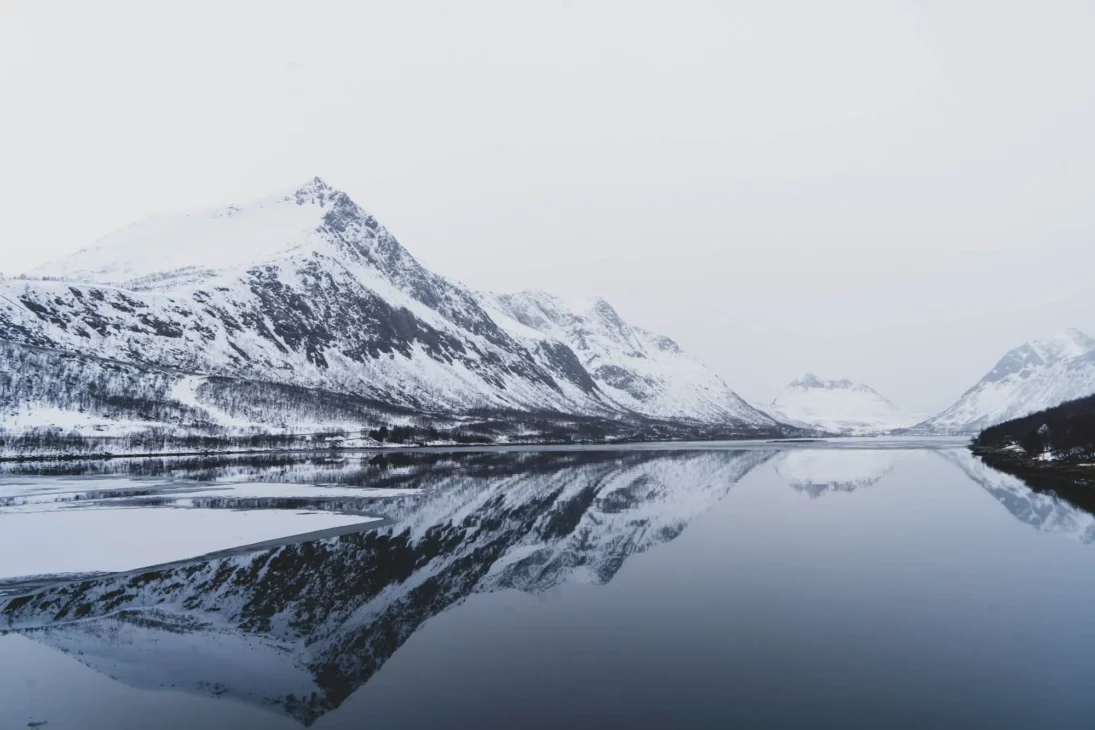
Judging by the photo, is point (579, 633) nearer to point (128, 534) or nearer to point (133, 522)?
point (128, 534)

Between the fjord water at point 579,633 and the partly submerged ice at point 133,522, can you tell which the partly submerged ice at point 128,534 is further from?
the fjord water at point 579,633

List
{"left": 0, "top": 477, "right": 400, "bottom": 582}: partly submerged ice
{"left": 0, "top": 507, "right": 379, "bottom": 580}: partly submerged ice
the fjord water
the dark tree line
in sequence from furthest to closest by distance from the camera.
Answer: the dark tree line
{"left": 0, "top": 477, "right": 400, "bottom": 582}: partly submerged ice
{"left": 0, "top": 507, "right": 379, "bottom": 580}: partly submerged ice
the fjord water

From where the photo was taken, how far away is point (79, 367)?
177m

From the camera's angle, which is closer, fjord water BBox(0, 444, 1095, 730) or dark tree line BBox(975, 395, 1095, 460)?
fjord water BBox(0, 444, 1095, 730)

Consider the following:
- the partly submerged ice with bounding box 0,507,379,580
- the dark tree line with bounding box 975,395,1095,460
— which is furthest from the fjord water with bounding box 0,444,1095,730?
the dark tree line with bounding box 975,395,1095,460

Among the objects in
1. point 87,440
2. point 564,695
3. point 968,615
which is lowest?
point 87,440

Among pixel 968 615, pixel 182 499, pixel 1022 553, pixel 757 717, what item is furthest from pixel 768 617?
pixel 182 499

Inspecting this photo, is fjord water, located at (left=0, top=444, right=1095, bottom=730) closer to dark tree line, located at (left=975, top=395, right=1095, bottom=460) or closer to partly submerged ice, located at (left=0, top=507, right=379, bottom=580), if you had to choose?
partly submerged ice, located at (left=0, top=507, right=379, bottom=580)

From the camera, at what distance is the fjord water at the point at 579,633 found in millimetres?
17938

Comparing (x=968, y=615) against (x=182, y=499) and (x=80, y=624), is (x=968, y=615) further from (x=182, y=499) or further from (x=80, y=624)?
(x=182, y=499)

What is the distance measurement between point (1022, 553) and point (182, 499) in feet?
193

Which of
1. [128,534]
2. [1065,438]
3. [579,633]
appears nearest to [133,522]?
[128,534]

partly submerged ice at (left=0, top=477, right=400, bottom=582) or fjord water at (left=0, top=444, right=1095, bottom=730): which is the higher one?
fjord water at (left=0, top=444, right=1095, bottom=730)

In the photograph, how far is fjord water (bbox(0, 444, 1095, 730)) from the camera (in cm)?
1794
